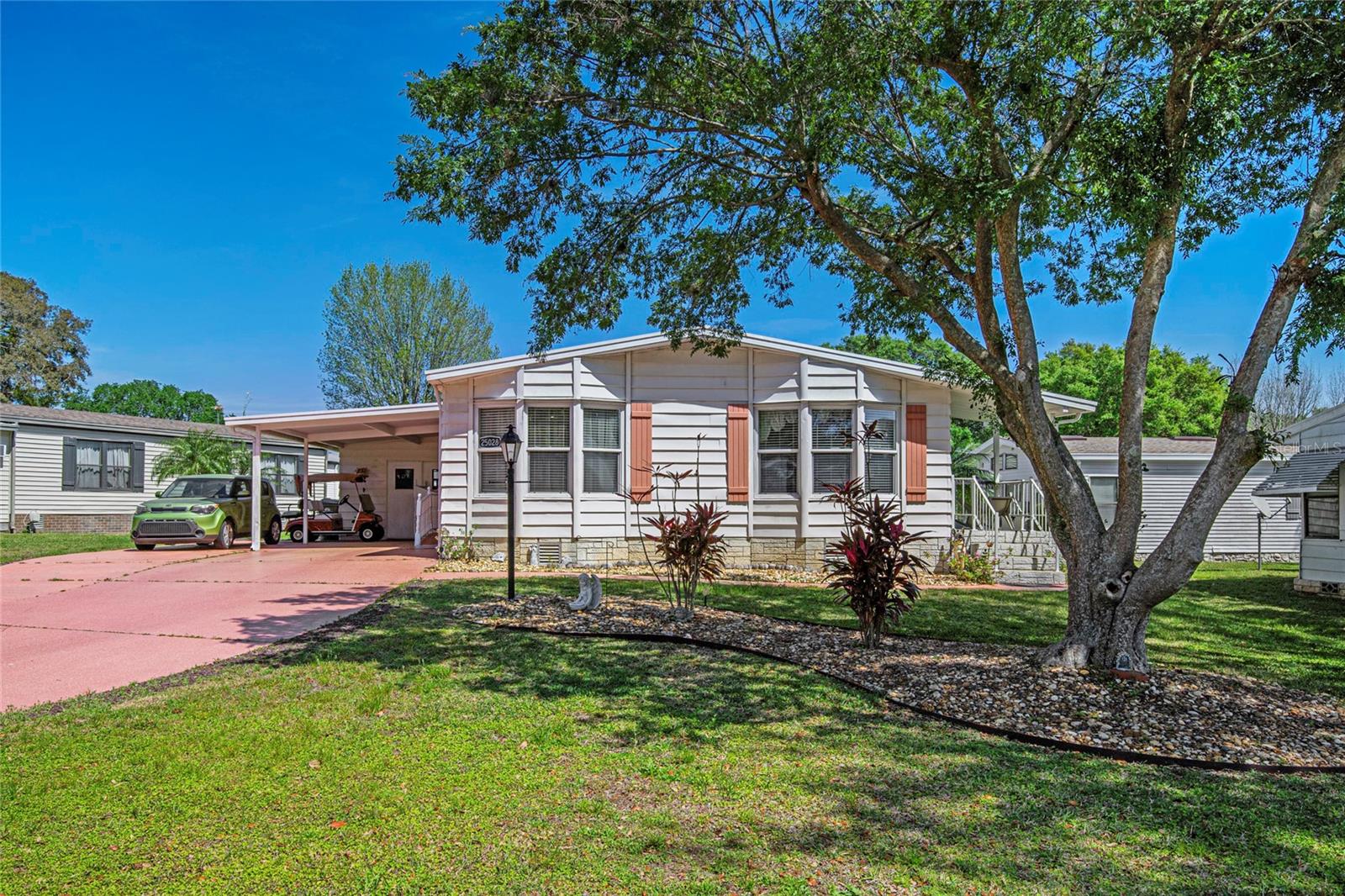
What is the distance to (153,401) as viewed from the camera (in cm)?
5197

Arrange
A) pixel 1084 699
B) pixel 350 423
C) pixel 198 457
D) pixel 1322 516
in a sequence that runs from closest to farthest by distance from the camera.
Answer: pixel 1084 699
pixel 1322 516
pixel 350 423
pixel 198 457

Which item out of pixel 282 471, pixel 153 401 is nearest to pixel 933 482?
pixel 282 471

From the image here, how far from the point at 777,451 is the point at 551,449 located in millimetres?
3719

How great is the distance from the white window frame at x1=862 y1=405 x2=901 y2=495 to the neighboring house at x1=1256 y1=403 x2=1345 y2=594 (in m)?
5.91

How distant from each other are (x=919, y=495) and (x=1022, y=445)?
21.6ft

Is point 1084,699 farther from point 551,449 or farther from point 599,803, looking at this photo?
point 551,449

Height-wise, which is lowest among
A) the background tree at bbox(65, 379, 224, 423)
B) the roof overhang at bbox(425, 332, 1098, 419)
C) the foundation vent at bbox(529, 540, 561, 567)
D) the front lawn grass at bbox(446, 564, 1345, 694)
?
the front lawn grass at bbox(446, 564, 1345, 694)

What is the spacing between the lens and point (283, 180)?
13.5 m

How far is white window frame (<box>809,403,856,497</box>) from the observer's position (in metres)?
11.7

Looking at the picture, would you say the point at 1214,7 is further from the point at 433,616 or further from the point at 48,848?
the point at 433,616

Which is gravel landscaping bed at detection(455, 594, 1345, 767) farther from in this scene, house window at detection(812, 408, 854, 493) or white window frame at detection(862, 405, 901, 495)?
white window frame at detection(862, 405, 901, 495)

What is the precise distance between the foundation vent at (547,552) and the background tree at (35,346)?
1247 inches

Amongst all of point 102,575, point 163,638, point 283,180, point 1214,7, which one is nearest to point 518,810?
point 163,638

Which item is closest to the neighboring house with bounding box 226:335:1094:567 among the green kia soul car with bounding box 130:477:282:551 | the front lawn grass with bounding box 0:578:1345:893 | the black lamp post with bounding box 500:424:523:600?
the black lamp post with bounding box 500:424:523:600
